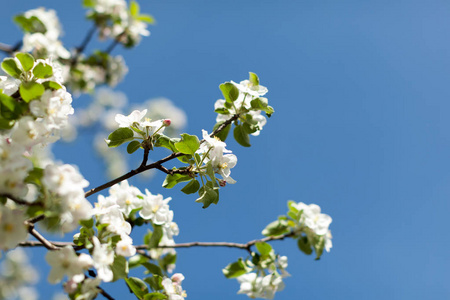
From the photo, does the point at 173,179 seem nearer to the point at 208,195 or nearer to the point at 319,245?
the point at 208,195

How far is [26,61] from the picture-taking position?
1.59 metres

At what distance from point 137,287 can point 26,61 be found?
1114mm

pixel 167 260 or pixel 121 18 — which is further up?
pixel 121 18

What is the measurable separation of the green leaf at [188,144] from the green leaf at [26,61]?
0.71m

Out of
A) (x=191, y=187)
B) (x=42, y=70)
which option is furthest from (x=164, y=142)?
A: (x=42, y=70)

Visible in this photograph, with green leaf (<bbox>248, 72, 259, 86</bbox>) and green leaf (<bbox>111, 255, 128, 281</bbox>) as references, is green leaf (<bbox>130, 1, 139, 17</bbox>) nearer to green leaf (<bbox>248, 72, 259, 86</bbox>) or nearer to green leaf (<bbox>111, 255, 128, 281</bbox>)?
green leaf (<bbox>248, 72, 259, 86</bbox>)

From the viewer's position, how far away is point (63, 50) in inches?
137

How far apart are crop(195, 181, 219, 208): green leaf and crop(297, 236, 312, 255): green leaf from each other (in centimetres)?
105

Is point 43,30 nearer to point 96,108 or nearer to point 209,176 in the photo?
point 209,176

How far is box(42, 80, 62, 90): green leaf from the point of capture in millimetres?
1485

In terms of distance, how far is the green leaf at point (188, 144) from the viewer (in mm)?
1651

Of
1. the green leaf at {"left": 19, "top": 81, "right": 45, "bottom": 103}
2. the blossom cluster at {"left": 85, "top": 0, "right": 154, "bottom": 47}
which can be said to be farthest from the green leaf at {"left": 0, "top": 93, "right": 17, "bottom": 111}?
the blossom cluster at {"left": 85, "top": 0, "right": 154, "bottom": 47}

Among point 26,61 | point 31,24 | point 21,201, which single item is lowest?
Result: point 21,201

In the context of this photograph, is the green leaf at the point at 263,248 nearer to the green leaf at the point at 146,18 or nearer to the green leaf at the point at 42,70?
the green leaf at the point at 42,70
